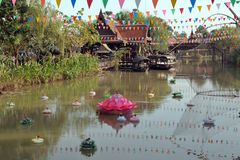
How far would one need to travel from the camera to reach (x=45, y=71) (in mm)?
25781

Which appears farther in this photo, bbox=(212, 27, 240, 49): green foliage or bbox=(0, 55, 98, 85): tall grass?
bbox=(212, 27, 240, 49): green foliage

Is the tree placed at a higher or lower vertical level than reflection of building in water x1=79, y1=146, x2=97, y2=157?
higher

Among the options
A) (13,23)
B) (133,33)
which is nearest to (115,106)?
(13,23)

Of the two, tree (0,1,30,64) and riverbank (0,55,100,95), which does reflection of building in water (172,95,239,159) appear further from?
tree (0,1,30,64)

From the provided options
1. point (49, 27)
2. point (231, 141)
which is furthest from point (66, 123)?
point (49, 27)

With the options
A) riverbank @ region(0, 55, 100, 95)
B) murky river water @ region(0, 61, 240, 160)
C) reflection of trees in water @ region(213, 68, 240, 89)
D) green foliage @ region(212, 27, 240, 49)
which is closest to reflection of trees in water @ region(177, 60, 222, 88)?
Answer: reflection of trees in water @ region(213, 68, 240, 89)

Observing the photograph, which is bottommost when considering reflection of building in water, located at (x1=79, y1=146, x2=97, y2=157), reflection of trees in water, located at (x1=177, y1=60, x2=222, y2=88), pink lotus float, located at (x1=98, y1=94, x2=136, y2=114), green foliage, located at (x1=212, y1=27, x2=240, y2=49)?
reflection of building in water, located at (x1=79, y1=146, x2=97, y2=157)

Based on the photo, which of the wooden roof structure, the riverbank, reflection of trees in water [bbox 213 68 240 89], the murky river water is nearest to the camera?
the murky river water

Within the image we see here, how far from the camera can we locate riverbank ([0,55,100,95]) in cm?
2141

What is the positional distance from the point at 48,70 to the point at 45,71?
463mm

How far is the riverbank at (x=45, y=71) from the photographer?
21.4 meters

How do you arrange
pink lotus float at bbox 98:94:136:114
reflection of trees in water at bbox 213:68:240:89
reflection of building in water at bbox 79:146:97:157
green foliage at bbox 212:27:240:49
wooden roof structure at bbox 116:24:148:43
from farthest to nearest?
green foliage at bbox 212:27:240:49 < wooden roof structure at bbox 116:24:148:43 < reflection of trees in water at bbox 213:68:240:89 < pink lotus float at bbox 98:94:136:114 < reflection of building in water at bbox 79:146:97:157

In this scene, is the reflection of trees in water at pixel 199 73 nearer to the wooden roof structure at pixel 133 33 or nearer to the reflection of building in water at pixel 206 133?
the wooden roof structure at pixel 133 33

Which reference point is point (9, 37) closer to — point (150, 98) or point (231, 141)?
point (150, 98)
